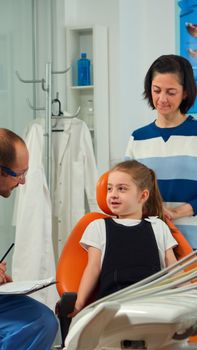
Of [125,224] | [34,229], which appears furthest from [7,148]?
[34,229]

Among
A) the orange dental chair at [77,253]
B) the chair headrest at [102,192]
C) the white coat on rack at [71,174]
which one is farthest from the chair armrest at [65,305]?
the white coat on rack at [71,174]

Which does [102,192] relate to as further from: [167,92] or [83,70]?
[83,70]

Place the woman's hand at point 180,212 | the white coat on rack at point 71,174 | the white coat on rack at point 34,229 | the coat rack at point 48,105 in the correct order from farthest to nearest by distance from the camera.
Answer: the white coat on rack at point 71,174 → the coat rack at point 48,105 → the white coat on rack at point 34,229 → the woman's hand at point 180,212

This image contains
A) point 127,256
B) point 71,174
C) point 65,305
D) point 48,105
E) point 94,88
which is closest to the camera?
point 65,305

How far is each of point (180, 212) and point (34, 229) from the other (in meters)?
1.17

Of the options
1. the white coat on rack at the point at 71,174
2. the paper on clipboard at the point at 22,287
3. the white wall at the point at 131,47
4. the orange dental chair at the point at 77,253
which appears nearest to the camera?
the paper on clipboard at the point at 22,287

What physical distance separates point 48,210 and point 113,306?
2559 mm

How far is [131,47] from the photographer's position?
3.50 metres

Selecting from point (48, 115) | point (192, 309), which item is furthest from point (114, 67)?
point (192, 309)

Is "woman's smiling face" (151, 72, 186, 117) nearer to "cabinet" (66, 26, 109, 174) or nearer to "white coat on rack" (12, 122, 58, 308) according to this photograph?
"white coat on rack" (12, 122, 58, 308)

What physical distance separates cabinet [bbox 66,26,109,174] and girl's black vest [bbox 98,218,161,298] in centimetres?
157

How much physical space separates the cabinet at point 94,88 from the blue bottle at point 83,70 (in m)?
0.03

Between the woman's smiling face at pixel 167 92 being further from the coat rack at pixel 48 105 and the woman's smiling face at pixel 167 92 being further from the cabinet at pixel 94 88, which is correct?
the cabinet at pixel 94 88

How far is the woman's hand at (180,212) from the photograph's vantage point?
2.10m
